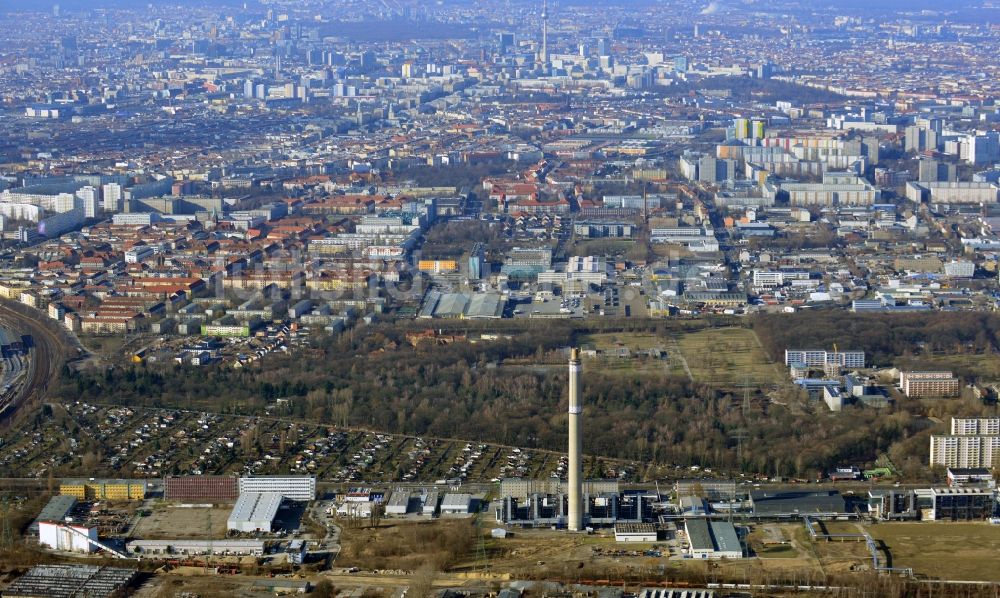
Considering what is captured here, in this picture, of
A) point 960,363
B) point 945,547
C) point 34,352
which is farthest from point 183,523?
point 960,363

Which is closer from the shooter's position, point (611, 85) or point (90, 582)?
point (90, 582)

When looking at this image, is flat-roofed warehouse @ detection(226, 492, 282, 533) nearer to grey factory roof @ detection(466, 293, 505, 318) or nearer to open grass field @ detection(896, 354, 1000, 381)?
grey factory roof @ detection(466, 293, 505, 318)

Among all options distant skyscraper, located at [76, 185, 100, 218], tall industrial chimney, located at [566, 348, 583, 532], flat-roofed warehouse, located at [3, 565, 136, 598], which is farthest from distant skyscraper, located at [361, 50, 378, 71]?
flat-roofed warehouse, located at [3, 565, 136, 598]

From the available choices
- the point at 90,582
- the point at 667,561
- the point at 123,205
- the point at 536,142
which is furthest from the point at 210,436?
the point at 536,142

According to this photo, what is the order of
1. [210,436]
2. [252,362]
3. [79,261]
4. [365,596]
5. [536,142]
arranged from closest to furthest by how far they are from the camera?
[365,596], [210,436], [252,362], [79,261], [536,142]

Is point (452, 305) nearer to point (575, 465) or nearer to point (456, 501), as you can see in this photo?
point (456, 501)

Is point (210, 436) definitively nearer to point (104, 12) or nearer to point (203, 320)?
point (203, 320)
